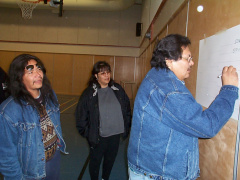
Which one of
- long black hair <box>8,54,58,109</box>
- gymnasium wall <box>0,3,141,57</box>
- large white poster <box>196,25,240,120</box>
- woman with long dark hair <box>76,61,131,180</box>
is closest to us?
large white poster <box>196,25,240,120</box>

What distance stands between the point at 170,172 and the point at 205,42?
96 cm

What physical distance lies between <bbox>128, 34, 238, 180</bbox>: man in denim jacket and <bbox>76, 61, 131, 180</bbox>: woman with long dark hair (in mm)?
1161

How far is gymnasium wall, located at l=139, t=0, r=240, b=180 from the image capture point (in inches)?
42.4

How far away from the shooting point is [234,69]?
39.4 inches

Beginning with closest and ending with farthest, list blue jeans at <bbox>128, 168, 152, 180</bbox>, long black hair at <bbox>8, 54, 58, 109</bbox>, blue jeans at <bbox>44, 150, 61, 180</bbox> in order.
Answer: blue jeans at <bbox>128, 168, 152, 180</bbox>, long black hair at <bbox>8, 54, 58, 109</bbox>, blue jeans at <bbox>44, 150, 61, 180</bbox>

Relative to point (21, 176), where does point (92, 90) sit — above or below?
above

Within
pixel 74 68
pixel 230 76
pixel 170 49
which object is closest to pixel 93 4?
pixel 74 68

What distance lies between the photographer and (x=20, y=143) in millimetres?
1427

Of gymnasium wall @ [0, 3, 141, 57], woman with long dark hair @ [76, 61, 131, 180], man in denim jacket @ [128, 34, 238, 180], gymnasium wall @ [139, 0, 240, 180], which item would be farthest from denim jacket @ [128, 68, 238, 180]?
gymnasium wall @ [0, 3, 141, 57]

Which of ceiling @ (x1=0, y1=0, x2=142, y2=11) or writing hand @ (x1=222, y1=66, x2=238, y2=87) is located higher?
ceiling @ (x1=0, y1=0, x2=142, y2=11)

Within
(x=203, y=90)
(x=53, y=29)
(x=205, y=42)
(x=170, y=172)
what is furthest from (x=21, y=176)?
(x=53, y=29)

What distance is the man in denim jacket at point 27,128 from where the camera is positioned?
1.34 metres

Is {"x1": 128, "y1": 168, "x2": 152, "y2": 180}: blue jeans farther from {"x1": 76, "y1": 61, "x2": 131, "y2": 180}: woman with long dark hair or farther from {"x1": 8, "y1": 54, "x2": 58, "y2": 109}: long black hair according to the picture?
{"x1": 76, "y1": 61, "x2": 131, "y2": 180}: woman with long dark hair

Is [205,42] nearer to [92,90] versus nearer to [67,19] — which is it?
[92,90]
